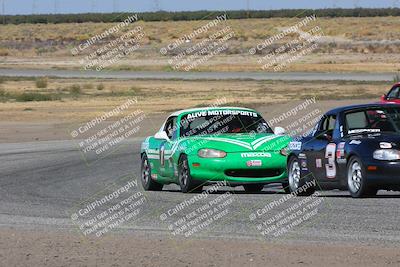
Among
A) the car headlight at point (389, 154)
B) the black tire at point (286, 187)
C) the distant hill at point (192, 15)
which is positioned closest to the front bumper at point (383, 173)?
the car headlight at point (389, 154)

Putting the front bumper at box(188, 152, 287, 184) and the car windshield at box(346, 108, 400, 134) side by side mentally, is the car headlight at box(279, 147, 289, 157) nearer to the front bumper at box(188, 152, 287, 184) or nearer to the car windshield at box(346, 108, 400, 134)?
the front bumper at box(188, 152, 287, 184)

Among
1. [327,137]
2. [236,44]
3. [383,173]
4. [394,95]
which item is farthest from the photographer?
[236,44]

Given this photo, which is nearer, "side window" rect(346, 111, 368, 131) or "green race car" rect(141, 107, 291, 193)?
"side window" rect(346, 111, 368, 131)

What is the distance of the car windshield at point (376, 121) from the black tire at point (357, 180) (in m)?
0.66

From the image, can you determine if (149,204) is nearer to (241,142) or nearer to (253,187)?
(241,142)

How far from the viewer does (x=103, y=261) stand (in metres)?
10.9

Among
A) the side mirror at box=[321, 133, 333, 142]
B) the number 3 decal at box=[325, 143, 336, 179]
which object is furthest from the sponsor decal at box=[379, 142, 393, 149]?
the side mirror at box=[321, 133, 333, 142]

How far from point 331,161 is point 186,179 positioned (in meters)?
2.53

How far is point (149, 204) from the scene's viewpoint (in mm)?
16797

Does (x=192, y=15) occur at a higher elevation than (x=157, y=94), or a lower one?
lower

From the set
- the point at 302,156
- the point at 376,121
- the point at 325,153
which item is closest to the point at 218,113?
the point at 302,156

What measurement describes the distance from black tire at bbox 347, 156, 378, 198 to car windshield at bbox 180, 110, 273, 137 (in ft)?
10.5

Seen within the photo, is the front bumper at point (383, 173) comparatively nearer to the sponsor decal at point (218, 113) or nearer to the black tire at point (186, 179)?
the black tire at point (186, 179)

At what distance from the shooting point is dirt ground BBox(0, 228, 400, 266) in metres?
10.8
